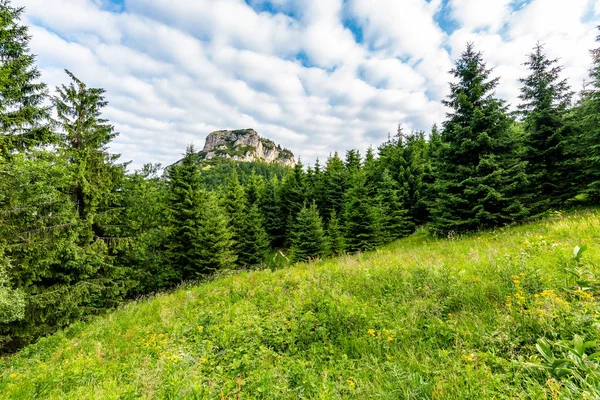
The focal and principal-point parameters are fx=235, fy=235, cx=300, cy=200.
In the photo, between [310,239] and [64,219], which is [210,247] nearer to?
[310,239]

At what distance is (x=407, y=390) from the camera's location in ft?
8.05

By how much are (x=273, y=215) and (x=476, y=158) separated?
25089 mm

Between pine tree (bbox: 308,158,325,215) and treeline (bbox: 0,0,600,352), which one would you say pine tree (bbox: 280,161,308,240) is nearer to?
pine tree (bbox: 308,158,325,215)

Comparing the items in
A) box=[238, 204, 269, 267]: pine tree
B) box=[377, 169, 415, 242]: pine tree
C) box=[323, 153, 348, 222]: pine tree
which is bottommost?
box=[238, 204, 269, 267]: pine tree

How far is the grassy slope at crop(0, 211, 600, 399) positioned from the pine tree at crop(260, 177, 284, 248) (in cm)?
2696

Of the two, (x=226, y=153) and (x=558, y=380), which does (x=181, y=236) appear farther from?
(x=226, y=153)

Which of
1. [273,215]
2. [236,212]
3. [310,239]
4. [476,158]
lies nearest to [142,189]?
[236,212]

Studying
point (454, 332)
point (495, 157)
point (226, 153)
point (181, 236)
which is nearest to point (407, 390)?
point (454, 332)

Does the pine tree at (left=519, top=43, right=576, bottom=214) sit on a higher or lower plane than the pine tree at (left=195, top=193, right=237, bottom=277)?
higher

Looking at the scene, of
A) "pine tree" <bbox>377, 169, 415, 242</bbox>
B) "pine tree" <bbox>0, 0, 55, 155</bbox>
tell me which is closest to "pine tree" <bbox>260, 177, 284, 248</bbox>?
"pine tree" <bbox>377, 169, 415, 242</bbox>

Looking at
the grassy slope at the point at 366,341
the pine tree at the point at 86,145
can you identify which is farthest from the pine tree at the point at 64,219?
the grassy slope at the point at 366,341

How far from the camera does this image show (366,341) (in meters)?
3.58

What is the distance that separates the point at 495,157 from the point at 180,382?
47.6 feet

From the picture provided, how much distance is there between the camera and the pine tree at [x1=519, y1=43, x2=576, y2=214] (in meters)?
13.2
